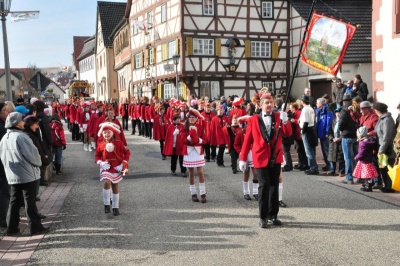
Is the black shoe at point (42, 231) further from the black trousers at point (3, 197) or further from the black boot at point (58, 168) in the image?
the black boot at point (58, 168)

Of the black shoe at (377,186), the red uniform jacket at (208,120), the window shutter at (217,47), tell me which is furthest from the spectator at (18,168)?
the window shutter at (217,47)

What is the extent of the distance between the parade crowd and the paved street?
1.21 ft

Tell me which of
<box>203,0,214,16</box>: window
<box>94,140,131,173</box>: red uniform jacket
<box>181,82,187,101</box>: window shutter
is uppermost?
<box>203,0,214,16</box>: window

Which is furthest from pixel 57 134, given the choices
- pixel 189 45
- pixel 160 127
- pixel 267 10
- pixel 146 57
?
pixel 146 57

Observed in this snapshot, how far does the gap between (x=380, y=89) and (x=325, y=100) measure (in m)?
1.55

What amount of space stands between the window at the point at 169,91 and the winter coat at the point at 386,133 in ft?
73.9

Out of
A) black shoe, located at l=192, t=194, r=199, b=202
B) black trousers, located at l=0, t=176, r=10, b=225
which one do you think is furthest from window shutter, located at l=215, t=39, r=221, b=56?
black trousers, located at l=0, t=176, r=10, b=225

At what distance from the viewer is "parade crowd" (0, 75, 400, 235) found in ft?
23.8

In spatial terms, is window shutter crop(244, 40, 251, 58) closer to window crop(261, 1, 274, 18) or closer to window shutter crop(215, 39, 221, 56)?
window shutter crop(215, 39, 221, 56)

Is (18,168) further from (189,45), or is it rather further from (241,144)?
(189,45)

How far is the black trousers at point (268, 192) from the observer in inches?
286

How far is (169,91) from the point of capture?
32.0m

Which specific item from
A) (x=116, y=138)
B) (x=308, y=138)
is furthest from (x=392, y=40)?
(x=116, y=138)

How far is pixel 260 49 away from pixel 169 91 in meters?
6.26
